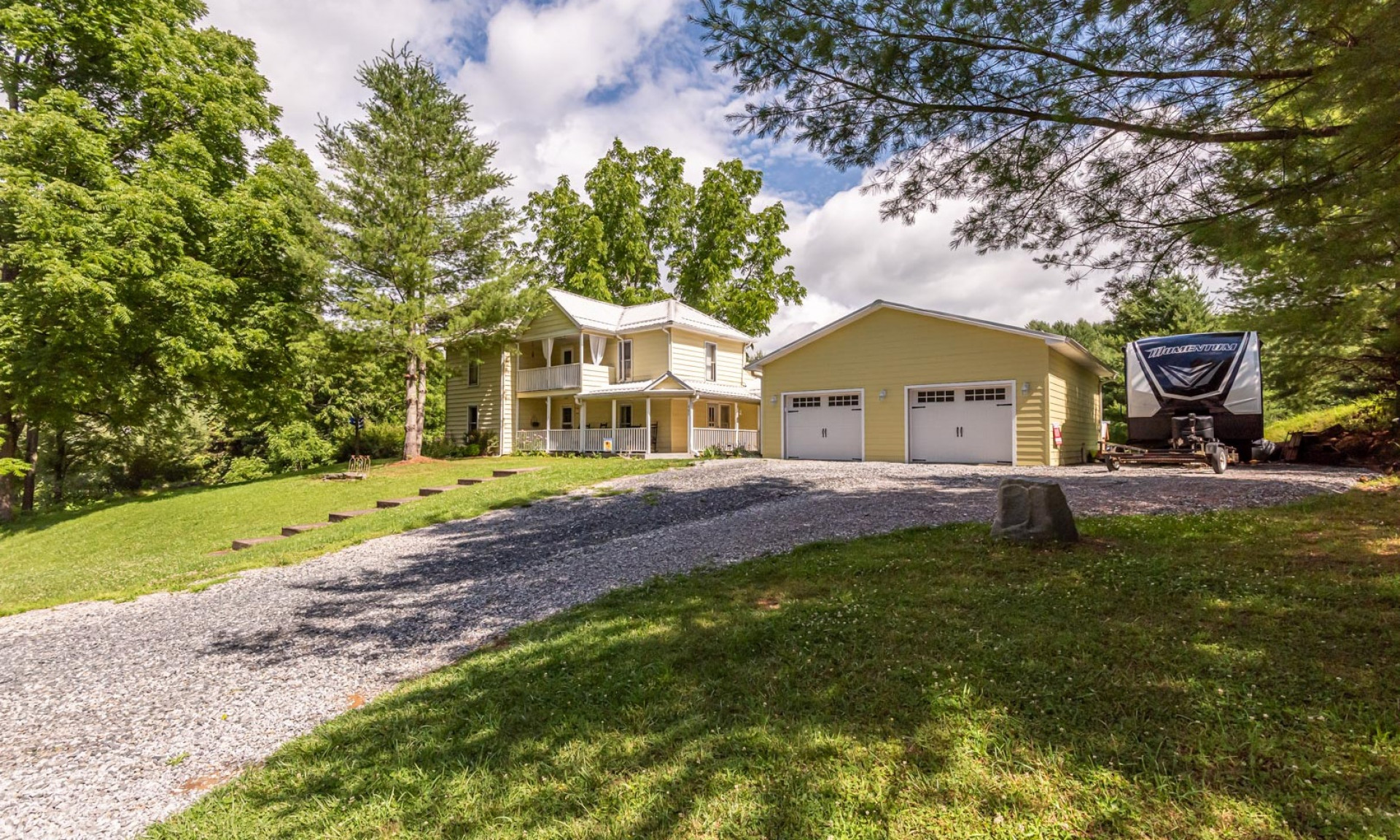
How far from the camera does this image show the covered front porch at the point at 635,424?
21.8m

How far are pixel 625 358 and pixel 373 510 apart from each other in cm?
1288

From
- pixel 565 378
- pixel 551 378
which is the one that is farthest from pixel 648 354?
pixel 551 378

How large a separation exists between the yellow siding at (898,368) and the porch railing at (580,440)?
502 centimetres

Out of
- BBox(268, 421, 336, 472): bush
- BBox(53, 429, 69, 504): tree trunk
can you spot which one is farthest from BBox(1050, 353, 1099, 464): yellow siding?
BBox(53, 429, 69, 504): tree trunk

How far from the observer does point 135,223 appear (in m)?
13.8

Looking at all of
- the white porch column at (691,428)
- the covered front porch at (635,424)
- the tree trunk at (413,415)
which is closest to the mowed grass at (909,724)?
the white porch column at (691,428)

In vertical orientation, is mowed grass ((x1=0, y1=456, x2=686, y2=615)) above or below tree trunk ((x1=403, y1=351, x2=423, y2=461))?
below

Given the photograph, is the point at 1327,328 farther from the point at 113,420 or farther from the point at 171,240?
the point at 113,420

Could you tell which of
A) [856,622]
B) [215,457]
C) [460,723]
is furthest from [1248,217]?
[215,457]

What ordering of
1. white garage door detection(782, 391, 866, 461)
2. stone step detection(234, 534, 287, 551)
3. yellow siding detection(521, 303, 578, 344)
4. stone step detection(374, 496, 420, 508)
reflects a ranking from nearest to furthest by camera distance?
1. stone step detection(234, 534, 287, 551)
2. stone step detection(374, 496, 420, 508)
3. white garage door detection(782, 391, 866, 461)
4. yellow siding detection(521, 303, 578, 344)

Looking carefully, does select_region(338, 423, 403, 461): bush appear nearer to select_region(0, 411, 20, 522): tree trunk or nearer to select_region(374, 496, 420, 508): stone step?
select_region(0, 411, 20, 522): tree trunk

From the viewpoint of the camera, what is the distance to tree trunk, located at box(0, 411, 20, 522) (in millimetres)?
15984

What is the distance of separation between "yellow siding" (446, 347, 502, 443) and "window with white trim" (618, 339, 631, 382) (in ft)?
16.5

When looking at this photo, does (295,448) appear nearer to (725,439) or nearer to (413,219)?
(413,219)
